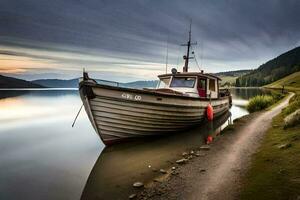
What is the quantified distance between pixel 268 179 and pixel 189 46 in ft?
55.8

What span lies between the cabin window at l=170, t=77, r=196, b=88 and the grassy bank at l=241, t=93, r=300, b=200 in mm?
7857

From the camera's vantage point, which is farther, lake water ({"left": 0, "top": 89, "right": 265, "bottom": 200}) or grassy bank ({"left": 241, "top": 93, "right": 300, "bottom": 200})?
lake water ({"left": 0, "top": 89, "right": 265, "bottom": 200})

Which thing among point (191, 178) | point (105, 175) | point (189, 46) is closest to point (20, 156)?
point (105, 175)

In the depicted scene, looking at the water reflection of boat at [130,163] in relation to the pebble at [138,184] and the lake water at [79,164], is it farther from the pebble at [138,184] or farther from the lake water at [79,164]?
the pebble at [138,184]

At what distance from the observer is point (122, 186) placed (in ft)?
27.4

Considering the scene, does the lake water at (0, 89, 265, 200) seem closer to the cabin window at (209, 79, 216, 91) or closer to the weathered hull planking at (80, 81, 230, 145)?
the weathered hull planking at (80, 81, 230, 145)

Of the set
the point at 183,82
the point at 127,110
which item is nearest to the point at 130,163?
the point at 127,110

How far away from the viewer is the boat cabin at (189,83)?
1769 cm

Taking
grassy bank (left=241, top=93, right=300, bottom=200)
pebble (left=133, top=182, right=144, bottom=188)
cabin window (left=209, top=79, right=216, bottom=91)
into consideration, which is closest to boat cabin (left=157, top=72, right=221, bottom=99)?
cabin window (left=209, top=79, right=216, bottom=91)

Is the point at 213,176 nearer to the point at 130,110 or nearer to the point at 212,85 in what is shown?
the point at 130,110

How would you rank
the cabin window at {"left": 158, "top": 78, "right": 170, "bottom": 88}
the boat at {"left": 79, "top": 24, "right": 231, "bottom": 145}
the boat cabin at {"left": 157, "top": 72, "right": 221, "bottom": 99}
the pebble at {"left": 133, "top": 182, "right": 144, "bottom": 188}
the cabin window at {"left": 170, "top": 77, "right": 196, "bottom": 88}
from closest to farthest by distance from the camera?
the pebble at {"left": 133, "top": 182, "right": 144, "bottom": 188}, the boat at {"left": 79, "top": 24, "right": 231, "bottom": 145}, the boat cabin at {"left": 157, "top": 72, "right": 221, "bottom": 99}, the cabin window at {"left": 170, "top": 77, "right": 196, "bottom": 88}, the cabin window at {"left": 158, "top": 78, "right": 170, "bottom": 88}

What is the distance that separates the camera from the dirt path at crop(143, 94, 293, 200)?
6699mm

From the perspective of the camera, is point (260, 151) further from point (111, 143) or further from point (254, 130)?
point (111, 143)

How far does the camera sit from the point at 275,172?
24.3ft
